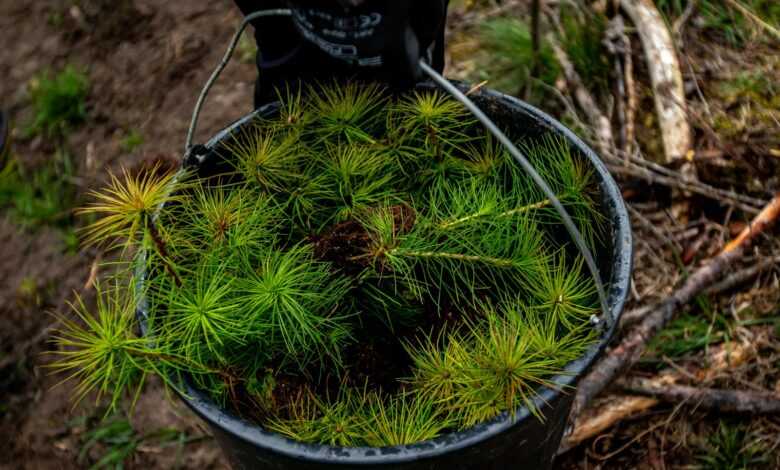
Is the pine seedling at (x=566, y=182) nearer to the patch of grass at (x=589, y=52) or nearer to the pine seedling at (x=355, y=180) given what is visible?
the pine seedling at (x=355, y=180)

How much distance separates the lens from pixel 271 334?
114cm

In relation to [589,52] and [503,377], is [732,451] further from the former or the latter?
[589,52]

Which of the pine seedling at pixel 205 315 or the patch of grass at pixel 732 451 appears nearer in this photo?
the pine seedling at pixel 205 315

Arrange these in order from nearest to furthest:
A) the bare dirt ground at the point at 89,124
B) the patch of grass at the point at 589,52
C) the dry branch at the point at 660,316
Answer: the dry branch at the point at 660,316
the bare dirt ground at the point at 89,124
the patch of grass at the point at 589,52

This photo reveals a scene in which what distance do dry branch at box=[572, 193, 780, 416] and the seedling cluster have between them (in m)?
0.39

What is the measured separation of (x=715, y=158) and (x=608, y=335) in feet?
3.70

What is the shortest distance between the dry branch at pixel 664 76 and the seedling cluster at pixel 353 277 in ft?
2.74

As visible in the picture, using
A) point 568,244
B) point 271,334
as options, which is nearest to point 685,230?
point 568,244

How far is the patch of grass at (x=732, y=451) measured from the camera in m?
1.61

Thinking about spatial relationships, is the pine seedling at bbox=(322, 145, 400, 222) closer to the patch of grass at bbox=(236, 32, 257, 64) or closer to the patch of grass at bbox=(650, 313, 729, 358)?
the patch of grass at bbox=(650, 313, 729, 358)

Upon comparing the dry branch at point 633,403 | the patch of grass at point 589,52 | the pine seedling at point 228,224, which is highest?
the pine seedling at point 228,224

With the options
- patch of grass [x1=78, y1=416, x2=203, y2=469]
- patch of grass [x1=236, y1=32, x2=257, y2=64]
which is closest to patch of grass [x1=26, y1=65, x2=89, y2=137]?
patch of grass [x1=236, y1=32, x2=257, y2=64]

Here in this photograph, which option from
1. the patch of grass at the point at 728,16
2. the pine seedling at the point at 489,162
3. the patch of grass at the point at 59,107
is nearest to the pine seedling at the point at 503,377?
the pine seedling at the point at 489,162

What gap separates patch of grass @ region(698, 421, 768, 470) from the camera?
1610 millimetres
